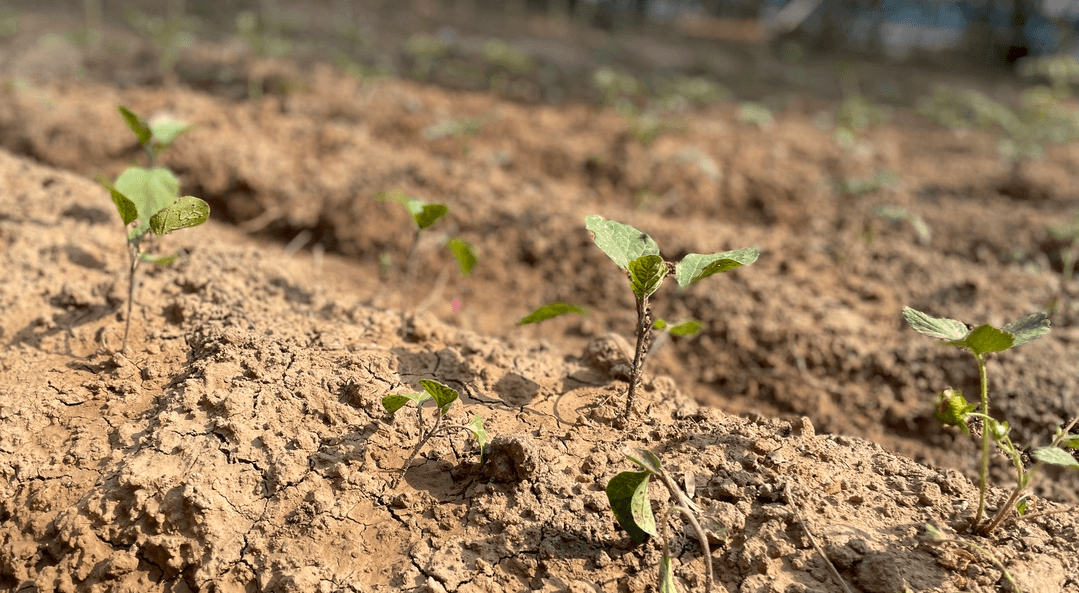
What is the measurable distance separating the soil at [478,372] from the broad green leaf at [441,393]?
11 cm

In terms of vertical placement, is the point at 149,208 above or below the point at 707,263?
below

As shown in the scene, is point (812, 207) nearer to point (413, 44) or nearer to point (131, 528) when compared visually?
point (413, 44)

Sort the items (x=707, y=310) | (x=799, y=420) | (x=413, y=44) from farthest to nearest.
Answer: (x=413, y=44) → (x=707, y=310) → (x=799, y=420)

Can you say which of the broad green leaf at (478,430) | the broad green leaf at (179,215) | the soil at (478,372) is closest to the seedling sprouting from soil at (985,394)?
the soil at (478,372)

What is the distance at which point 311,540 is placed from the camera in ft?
5.00

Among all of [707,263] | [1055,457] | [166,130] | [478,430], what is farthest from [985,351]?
[166,130]

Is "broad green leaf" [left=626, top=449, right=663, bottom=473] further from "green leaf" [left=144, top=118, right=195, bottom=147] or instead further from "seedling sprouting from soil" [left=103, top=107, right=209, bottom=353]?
"green leaf" [left=144, top=118, right=195, bottom=147]

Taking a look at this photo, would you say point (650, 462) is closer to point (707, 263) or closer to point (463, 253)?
point (707, 263)

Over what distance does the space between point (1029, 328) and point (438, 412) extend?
4.56 feet

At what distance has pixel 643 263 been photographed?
5.39ft

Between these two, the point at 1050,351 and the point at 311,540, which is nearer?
the point at 311,540

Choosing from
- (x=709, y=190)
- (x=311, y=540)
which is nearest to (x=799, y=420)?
(x=311, y=540)

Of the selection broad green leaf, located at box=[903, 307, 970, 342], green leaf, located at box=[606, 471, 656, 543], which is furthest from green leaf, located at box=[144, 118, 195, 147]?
broad green leaf, located at box=[903, 307, 970, 342]

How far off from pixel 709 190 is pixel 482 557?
326 centimetres
